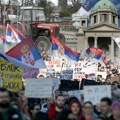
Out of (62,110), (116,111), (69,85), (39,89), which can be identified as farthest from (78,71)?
(62,110)

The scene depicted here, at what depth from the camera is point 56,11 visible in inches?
4668

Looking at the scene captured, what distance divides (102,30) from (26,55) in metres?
64.2

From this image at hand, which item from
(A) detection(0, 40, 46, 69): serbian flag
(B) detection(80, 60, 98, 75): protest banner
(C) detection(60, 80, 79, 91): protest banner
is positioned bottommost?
(C) detection(60, 80, 79, 91): protest banner

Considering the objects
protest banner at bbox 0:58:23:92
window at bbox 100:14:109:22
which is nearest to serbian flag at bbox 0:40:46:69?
protest banner at bbox 0:58:23:92

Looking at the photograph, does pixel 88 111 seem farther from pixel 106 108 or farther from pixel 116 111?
pixel 116 111

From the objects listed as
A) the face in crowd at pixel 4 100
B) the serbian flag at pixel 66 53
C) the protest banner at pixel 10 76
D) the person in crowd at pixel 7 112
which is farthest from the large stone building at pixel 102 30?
the person in crowd at pixel 7 112

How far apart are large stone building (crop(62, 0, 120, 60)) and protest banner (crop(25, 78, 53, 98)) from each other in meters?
67.1

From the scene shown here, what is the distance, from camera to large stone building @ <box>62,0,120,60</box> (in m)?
80.6

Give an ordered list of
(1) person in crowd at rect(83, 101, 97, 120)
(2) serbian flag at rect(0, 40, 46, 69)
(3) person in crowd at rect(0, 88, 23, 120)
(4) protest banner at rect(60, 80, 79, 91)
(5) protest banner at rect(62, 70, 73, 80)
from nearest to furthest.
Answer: (3) person in crowd at rect(0, 88, 23, 120)
(1) person in crowd at rect(83, 101, 97, 120)
(4) protest banner at rect(60, 80, 79, 91)
(2) serbian flag at rect(0, 40, 46, 69)
(5) protest banner at rect(62, 70, 73, 80)

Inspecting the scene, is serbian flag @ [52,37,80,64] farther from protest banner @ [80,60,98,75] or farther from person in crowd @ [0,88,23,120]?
person in crowd @ [0,88,23,120]

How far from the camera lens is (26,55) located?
55.9ft

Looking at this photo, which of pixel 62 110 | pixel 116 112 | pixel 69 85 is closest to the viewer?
pixel 62 110

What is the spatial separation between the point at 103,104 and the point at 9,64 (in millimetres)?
5668

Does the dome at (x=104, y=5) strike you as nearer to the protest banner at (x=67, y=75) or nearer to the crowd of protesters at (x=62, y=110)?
the protest banner at (x=67, y=75)
